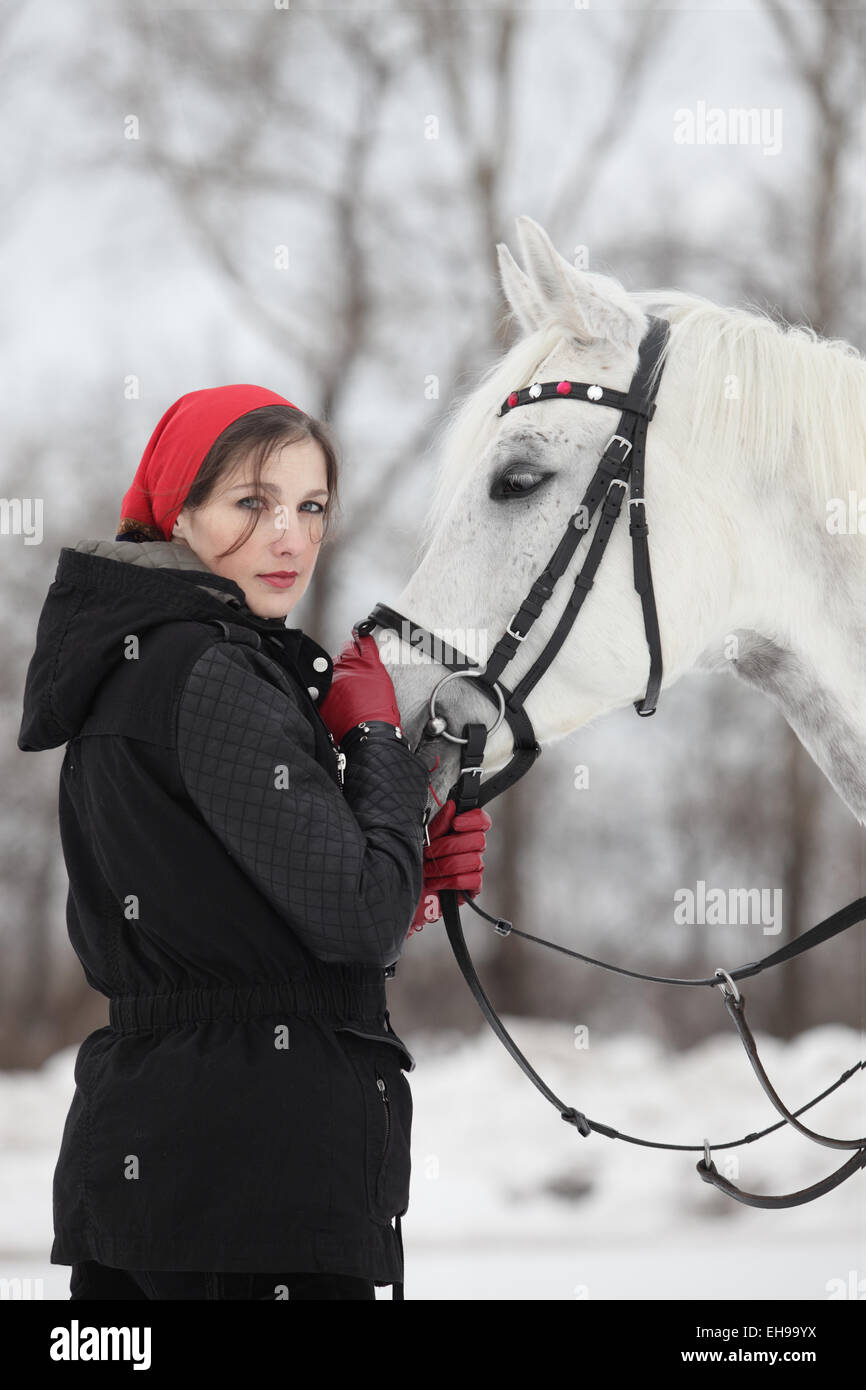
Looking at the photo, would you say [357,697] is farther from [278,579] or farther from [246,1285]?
[246,1285]

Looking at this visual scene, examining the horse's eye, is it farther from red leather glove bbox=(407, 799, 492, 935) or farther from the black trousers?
the black trousers

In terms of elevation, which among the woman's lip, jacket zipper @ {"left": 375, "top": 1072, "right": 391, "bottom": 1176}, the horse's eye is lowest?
jacket zipper @ {"left": 375, "top": 1072, "right": 391, "bottom": 1176}

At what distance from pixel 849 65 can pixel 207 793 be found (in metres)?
5.70

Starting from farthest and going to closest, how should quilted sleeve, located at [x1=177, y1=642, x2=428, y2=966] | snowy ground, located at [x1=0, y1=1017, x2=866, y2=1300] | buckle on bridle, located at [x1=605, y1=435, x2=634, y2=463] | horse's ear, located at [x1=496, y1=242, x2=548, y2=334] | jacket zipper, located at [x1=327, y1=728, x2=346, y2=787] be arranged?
1. snowy ground, located at [x1=0, y1=1017, x2=866, y2=1300]
2. horse's ear, located at [x1=496, y1=242, x2=548, y2=334]
3. buckle on bridle, located at [x1=605, y1=435, x2=634, y2=463]
4. jacket zipper, located at [x1=327, y1=728, x2=346, y2=787]
5. quilted sleeve, located at [x1=177, y1=642, x2=428, y2=966]

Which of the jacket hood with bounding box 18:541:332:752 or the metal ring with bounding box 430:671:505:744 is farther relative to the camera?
the metal ring with bounding box 430:671:505:744

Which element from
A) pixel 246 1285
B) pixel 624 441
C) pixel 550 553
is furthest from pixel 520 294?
pixel 246 1285

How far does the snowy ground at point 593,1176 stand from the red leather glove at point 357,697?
107 inches

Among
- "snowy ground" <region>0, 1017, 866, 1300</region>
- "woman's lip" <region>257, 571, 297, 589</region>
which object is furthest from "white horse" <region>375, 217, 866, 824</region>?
"snowy ground" <region>0, 1017, 866, 1300</region>

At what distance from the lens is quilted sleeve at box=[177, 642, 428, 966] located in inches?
52.1

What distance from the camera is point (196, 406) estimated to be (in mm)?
1565

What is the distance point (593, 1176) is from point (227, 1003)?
3767 millimetres

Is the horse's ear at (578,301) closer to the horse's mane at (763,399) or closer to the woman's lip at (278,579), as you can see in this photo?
the horse's mane at (763,399)

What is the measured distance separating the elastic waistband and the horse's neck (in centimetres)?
93
